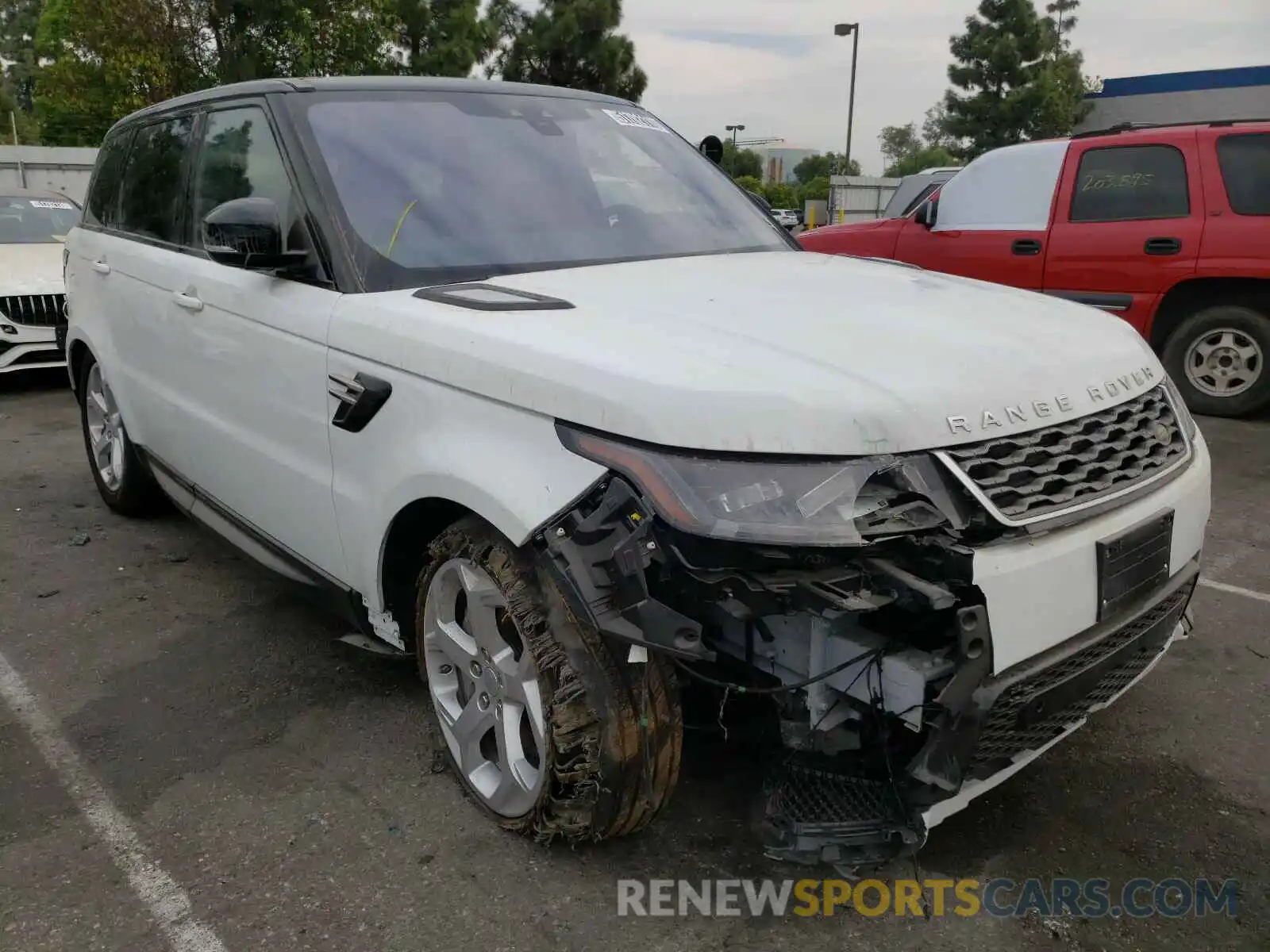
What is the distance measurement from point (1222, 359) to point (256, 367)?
6.48m

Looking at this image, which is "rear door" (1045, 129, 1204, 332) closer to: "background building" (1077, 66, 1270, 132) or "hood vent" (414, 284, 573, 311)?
"hood vent" (414, 284, 573, 311)

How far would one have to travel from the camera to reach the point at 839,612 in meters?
1.95

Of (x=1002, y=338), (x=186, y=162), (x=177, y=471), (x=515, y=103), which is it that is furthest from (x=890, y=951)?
(x=186, y=162)

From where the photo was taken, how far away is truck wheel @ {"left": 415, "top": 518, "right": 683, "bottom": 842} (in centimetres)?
219

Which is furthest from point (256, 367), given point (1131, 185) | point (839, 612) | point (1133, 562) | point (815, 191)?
point (815, 191)

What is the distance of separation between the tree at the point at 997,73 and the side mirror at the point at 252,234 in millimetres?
36471

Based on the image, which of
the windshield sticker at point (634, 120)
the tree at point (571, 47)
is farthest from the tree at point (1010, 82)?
the windshield sticker at point (634, 120)

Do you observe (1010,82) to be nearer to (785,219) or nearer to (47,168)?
(785,219)

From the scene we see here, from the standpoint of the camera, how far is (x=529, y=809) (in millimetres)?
2459

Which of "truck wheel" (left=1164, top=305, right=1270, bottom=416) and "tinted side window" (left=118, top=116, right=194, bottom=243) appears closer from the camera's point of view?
"tinted side window" (left=118, top=116, right=194, bottom=243)

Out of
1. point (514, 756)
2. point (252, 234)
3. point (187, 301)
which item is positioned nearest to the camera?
point (514, 756)

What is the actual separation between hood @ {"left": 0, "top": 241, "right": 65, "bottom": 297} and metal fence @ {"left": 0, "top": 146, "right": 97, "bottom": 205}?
43.3 feet

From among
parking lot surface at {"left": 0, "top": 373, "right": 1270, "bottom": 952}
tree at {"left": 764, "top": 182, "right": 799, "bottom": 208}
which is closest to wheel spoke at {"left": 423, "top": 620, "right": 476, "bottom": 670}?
parking lot surface at {"left": 0, "top": 373, "right": 1270, "bottom": 952}

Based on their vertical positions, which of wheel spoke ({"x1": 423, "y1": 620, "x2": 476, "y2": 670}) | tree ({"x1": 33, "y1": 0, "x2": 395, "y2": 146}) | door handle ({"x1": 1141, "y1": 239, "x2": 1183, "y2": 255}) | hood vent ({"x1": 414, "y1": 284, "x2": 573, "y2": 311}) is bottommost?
wheel spoke ({"x1": 423, "y1": 620, "x2": 476, "y2": 670})
